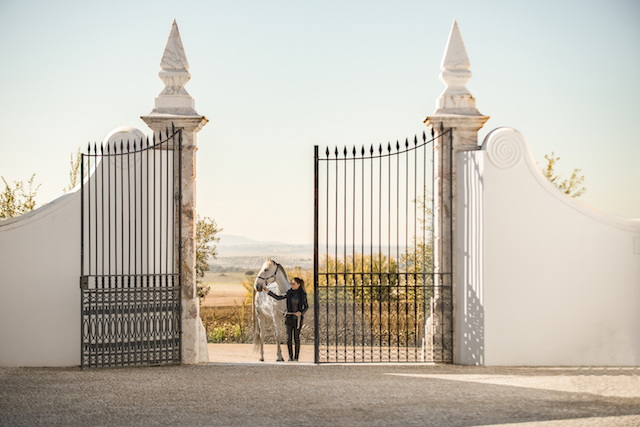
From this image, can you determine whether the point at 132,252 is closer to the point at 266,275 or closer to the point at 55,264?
the point at 55,264

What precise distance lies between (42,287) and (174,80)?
367 centimetres

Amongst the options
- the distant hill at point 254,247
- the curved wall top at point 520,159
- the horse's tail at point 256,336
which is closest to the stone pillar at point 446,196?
the curved wall top at point 520,159

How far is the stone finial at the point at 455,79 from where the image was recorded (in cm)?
855

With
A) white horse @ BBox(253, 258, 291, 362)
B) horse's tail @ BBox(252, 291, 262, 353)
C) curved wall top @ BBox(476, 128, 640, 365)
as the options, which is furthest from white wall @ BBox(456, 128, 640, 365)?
horse's tail @ BBox(252, 291, 262, 353)

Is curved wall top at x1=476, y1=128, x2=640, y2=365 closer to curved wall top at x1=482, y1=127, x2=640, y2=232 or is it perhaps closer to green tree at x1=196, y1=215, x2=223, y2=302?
curved wall top at x1=482, y1=127, x2=640, y2=232

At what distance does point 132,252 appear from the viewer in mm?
8695

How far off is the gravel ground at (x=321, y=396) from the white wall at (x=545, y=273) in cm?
37

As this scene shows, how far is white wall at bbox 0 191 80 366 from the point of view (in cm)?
828

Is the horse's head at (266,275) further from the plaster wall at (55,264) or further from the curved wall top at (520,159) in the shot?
the curved wall top at (520,159)

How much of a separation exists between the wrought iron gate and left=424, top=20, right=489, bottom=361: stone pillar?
12.6 ft

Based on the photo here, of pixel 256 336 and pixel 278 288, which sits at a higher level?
pixel 278 288

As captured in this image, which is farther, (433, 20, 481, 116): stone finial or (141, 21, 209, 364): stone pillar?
(433, 20, 481, 116): stone finial

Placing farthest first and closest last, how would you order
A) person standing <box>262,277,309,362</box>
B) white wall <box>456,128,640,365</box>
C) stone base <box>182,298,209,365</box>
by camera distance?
person standing <box>262,277,309,362</box> < stone base <box>182,298,209,365</box> < white wall <box>456,128,640,365</box>

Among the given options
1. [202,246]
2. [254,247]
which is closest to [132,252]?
[202,246]
